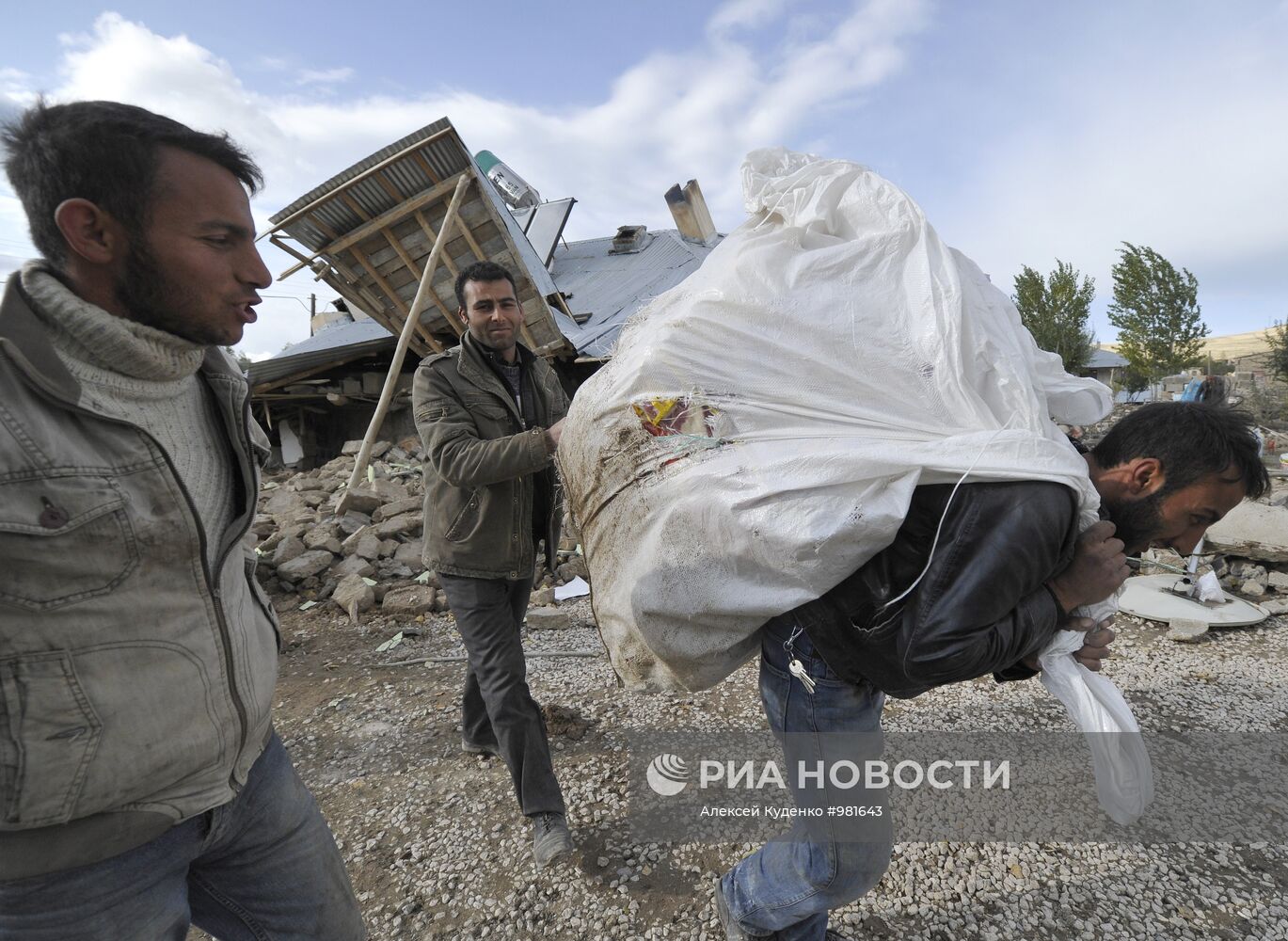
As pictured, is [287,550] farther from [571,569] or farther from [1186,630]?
[1186,630]

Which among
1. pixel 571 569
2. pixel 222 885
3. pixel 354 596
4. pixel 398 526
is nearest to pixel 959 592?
pixel 222 885

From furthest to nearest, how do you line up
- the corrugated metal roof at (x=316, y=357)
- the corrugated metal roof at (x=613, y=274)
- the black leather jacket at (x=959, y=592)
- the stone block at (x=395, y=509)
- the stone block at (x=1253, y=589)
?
1. the corrugated metal roof at (x=613, y=274)
2. the corrugated metal roof at (x=316, y=357)
3. the stone block at (x=395, y=509)
4. the stone block at (x=1253, y=589)
5. the black leather jacket at (x=959, y=592)

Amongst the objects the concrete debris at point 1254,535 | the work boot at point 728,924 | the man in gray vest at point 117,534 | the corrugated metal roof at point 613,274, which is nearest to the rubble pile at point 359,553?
the work boot at point 728,924

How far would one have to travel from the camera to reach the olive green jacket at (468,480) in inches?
96.0

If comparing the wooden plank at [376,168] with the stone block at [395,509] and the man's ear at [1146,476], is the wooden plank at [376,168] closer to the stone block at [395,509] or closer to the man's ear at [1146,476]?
the stone block at [395,509]

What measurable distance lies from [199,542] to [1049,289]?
31.0 m

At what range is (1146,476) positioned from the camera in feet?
4.76

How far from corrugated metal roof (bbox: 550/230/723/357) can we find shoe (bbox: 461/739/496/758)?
24.0 feet

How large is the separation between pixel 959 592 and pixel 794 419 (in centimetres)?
49

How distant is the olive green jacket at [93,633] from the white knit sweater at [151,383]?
0.04 m

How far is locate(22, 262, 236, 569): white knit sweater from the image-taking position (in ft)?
3.31

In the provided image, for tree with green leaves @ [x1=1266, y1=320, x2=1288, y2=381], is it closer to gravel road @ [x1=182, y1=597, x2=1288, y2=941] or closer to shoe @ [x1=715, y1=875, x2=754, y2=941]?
gravel road @ [x1=182, y1=597, x2=1288, y2=941]

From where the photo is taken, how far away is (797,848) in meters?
1.70

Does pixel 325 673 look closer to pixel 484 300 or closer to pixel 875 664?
pixel 484 300
